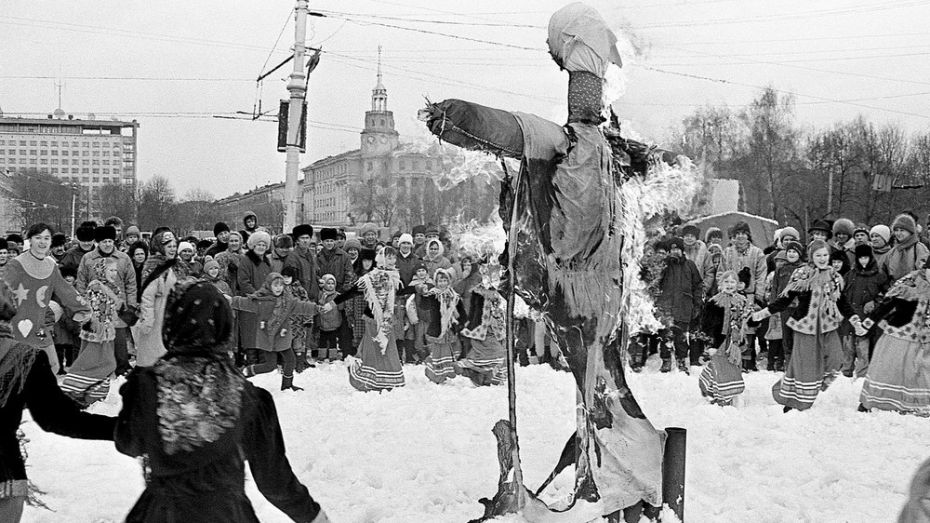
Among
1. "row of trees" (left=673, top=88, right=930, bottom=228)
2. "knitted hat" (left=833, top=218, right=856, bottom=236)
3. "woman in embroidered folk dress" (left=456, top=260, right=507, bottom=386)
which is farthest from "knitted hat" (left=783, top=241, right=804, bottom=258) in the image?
"row of trees" (left=673, top=88, right=930, bottom=228)

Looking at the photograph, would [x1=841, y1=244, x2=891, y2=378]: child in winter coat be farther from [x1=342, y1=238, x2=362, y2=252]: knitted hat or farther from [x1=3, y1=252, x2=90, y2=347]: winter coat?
[x1=3, y1=252, x2=90, y2=347]: winter coat

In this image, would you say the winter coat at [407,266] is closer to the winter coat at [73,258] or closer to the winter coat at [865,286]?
the winter coat at [73,258]

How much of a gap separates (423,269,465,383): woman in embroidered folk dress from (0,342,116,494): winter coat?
6884mm

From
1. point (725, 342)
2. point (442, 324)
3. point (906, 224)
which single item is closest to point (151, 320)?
point (442, 324)

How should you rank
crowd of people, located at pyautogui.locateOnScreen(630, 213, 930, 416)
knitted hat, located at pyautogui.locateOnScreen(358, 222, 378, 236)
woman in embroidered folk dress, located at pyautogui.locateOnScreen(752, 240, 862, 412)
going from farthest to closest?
knitted hat, located at pyautogui.locateOnScreen(358, 222, 378, 236), woman in embroidered folk dress, located at pyautogui.locateOnScreen(752, 240, 862, 412), crowd of people, located at pyautogui.locateOnScreen(630, 213, 930, 416)

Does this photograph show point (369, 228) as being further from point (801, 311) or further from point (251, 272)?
point (801, 311)

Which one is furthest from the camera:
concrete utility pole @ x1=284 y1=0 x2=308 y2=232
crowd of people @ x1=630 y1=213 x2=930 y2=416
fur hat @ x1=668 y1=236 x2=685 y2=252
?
concrete utility pole @ x1=284 y1=0 x2=308 y2=232

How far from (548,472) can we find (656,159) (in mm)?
2284

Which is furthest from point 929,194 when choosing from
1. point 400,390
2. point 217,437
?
point 217,437

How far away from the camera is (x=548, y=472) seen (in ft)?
19.3

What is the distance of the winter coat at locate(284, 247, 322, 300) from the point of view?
11.2 meters

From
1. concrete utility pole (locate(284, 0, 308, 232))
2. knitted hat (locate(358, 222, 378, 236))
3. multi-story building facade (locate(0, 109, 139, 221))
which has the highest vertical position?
multi-story building facade (locate(0, 109, 139, 221))

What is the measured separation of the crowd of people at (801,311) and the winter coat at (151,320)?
4.63 m

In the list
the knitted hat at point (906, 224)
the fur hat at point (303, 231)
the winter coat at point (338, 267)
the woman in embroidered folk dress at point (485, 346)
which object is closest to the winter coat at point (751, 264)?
the knitted hat at point (906, 224)
